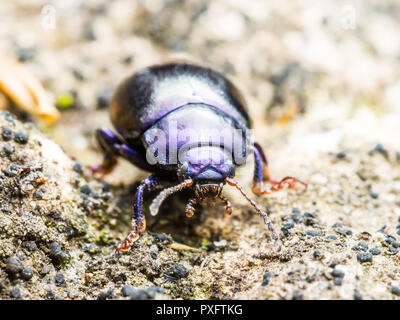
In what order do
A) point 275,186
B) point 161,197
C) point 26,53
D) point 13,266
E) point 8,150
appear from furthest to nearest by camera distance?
point 26,53 < point 275,186 < point 8,150 < point 161,197 < point 13,266

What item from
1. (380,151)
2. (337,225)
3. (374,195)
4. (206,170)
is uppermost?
(380,151)

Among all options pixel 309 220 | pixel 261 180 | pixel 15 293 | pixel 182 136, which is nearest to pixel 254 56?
pixel 261 180

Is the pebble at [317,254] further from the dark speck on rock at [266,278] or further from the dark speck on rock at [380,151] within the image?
the dark speck on rock at [380,151]

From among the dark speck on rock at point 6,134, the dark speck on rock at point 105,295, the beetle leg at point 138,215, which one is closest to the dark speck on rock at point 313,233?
the beetle leg at point 138,215

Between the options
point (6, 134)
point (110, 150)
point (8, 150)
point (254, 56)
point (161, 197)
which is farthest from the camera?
point (254, 56)

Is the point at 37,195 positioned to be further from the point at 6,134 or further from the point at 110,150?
the point at 110,150
